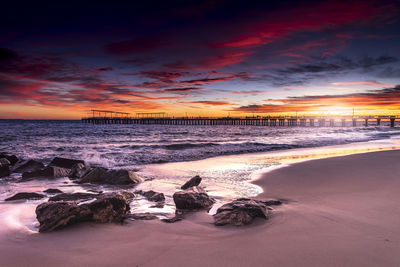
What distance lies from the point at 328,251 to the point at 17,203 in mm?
5710

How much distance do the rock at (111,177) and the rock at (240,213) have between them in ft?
13.6

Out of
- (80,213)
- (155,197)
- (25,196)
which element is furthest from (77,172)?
(80,213)

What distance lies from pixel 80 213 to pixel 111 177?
4.02 metres

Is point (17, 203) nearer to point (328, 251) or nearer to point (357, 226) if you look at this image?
point (328, 251)

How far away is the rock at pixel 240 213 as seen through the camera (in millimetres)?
3982

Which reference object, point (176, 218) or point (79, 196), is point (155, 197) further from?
point (79, 196)

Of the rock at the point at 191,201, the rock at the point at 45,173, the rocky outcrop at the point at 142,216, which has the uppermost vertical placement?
the rock at the point at 191,201

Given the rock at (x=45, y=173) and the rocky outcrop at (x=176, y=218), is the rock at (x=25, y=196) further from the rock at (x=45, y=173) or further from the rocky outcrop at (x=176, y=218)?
the rocky outcrop at (x=176, y=218)

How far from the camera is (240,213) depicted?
407 centimetres

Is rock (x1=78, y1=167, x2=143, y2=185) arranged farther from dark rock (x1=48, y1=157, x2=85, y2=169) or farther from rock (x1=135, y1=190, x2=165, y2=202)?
dark rock (x1=48, y1=157, x2=85, y2=169)

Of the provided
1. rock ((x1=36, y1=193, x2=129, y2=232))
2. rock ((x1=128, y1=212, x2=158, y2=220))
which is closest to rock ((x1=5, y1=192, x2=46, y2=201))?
rock ((x1=36, y1=193, x2=129, y2=232))

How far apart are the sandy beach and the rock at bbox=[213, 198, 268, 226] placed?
12cm

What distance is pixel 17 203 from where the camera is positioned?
17.8 ft

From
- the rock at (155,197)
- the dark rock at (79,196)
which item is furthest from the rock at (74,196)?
the rock at (155,197)
